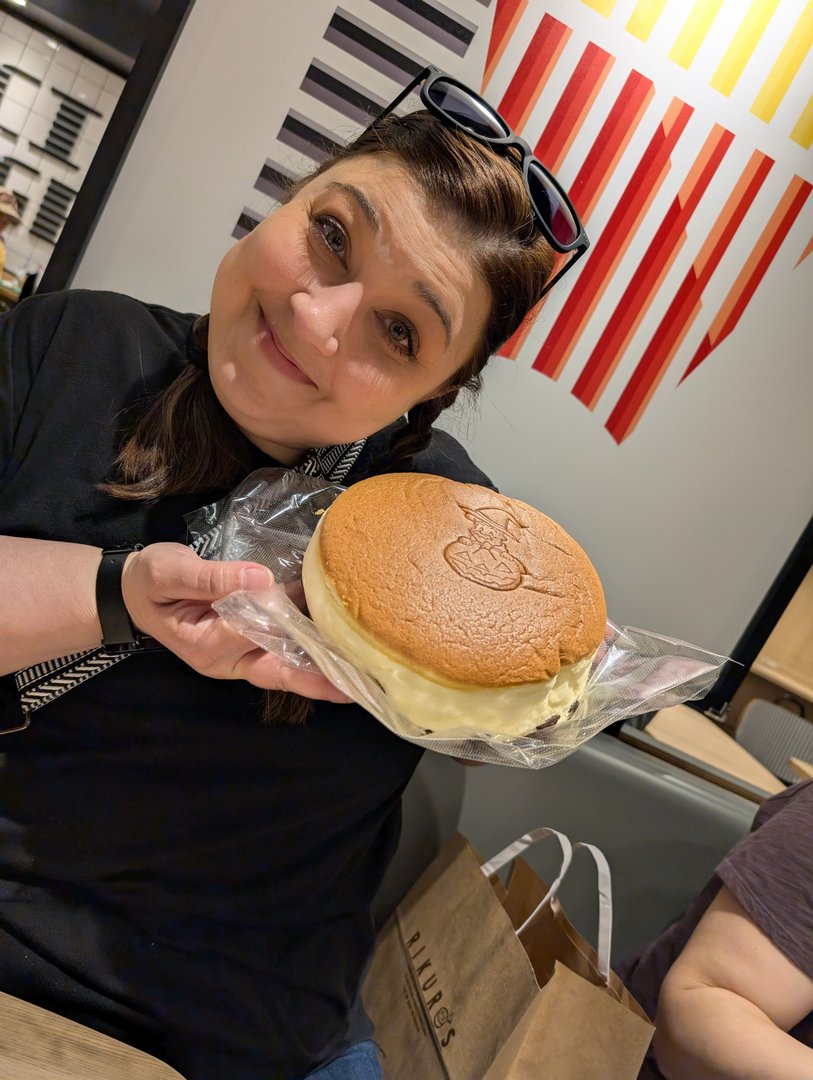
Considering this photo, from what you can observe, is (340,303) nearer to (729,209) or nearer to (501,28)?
(501,28)

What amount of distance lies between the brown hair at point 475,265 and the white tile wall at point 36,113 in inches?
96.2

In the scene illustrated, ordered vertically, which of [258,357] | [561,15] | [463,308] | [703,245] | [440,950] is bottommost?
[440,950]

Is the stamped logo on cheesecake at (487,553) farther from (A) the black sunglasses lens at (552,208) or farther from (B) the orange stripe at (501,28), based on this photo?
(B) the orange stripe at (501,28)

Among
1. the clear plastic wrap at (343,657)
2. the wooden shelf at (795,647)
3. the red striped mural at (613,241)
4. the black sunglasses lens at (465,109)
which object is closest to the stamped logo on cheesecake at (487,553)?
the clear plastic wrap at (343,657)

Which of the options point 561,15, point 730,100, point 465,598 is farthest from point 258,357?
point 730,100

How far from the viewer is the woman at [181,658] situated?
2.95 feet

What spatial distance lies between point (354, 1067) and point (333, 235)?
128 cm

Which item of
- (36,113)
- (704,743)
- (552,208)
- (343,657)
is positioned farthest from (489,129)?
(36,113)

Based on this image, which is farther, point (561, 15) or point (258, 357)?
point (561, 15)

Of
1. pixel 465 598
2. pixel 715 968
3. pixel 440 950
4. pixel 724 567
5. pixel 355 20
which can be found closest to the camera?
pixel 465 598

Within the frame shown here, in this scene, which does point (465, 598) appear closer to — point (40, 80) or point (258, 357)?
point (258, 357)

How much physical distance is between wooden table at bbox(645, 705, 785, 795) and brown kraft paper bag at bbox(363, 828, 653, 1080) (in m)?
0.85

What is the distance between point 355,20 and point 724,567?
5.84 ft

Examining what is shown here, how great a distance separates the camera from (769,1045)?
1027 millimetres
